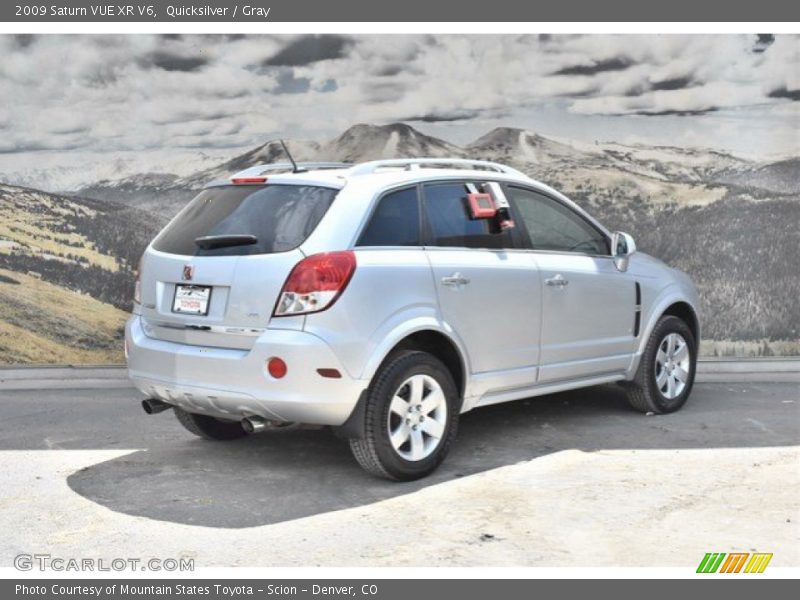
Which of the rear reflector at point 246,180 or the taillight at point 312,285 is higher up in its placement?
the rear reflector at point 246,180

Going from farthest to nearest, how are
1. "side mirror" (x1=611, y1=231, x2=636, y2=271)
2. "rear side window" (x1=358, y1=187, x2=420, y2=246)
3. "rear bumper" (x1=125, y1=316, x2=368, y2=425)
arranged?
"side mirror" (x1=611, y1=231, x2=636, y2=271) → "rear side window" (x1=358, y1=187, x2=420, y2=246) → "rear bumper" (x1=125, y1=316, x2=368, y2=425)

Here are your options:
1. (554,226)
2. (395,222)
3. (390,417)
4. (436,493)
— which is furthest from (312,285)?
(554,226)

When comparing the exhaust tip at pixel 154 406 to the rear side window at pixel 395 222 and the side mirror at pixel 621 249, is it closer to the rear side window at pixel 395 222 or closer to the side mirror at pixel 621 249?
the rear side window at pixel 395 222

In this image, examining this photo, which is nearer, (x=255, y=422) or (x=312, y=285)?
(x=312, y=285)

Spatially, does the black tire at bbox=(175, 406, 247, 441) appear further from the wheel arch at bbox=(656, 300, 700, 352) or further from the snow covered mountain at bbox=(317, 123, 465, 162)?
the snow covered mountain at bbox=(317, 123, 465, 162)

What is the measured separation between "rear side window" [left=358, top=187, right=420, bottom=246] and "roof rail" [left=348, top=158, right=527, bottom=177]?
0.80 ft

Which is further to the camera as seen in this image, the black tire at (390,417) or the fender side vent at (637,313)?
the fender side vent at (637,313)

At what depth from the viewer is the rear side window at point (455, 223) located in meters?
6.42

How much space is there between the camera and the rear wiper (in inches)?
233

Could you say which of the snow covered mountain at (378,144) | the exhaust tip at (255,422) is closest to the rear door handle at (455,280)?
the exhaust tip at (255,422)

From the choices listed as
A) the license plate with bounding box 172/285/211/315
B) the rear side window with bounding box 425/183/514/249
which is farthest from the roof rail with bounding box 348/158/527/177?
the license plate with bounding box 172/285/211/315

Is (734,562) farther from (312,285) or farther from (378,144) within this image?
(378,144)

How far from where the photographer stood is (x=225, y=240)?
19.6 ft

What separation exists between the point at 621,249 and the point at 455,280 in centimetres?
177
